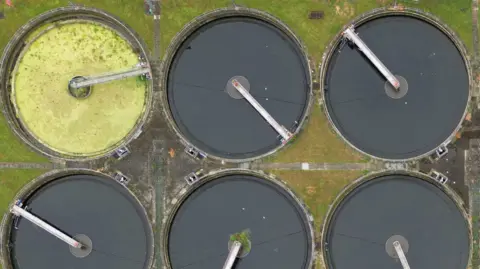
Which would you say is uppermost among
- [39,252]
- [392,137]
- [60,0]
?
[60,0]

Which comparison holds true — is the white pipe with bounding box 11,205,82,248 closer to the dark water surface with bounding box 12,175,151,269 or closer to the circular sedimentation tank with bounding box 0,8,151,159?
the dark water surface with bounding box 12,175,151,269

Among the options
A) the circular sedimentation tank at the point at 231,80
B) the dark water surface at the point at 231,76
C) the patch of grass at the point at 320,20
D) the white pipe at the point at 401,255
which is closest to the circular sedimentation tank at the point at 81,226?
the circular sedimentation tank at the point at 231,80

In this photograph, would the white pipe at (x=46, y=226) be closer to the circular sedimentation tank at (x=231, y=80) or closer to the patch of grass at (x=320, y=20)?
the circular sedimentation tank at (x=231, y=80)

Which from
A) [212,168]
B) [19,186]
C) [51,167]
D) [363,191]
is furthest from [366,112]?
[19,186]

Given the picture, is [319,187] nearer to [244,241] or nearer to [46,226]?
[244,241]

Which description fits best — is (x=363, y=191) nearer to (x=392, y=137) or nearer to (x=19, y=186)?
(x=392, y=137)

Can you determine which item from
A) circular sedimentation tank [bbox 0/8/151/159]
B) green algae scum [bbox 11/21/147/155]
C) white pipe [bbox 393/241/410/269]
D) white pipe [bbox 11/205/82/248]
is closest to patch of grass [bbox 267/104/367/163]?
white pipe [bbox 393/241/410/269]
